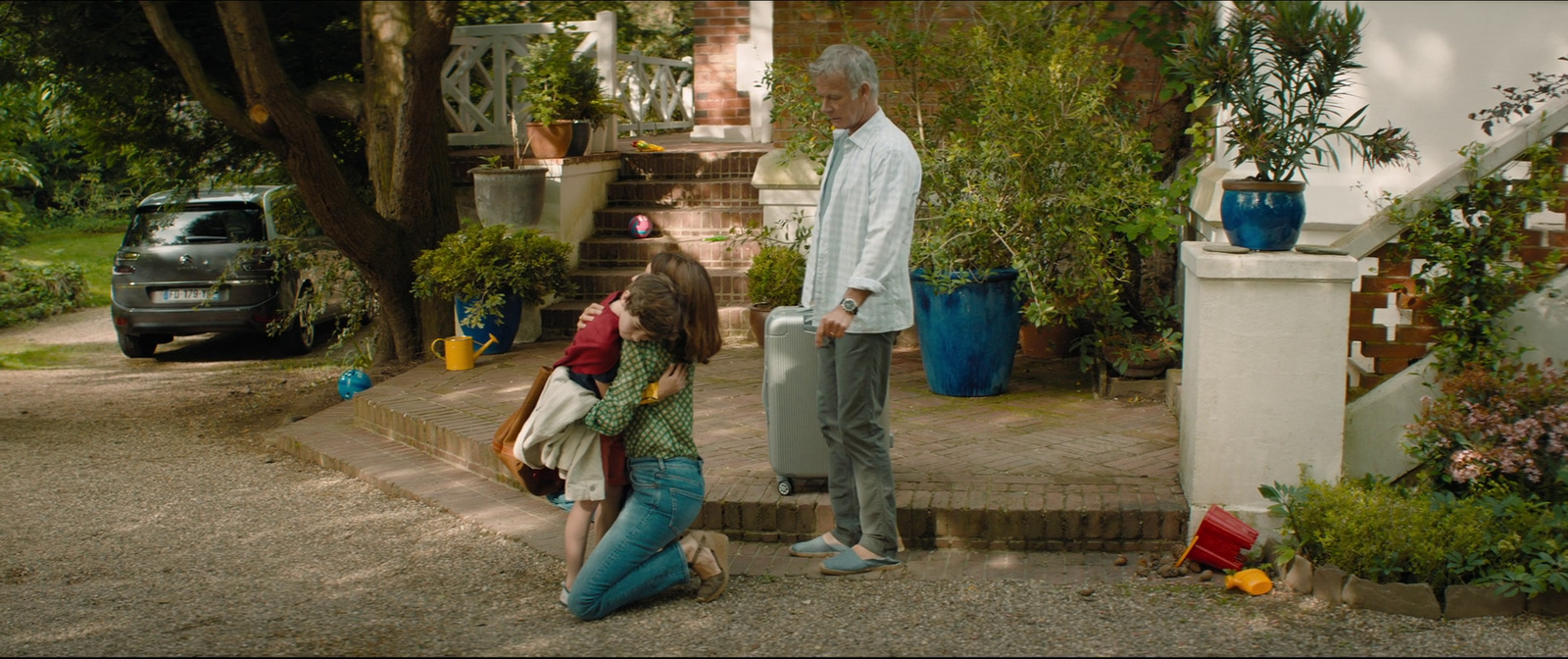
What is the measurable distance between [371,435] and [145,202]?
Answer: 5.54 m

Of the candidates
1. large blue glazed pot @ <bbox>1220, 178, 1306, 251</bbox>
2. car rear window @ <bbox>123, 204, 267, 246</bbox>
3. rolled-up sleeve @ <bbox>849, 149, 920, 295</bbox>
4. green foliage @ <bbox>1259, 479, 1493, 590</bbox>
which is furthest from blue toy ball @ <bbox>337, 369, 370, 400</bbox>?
green foliage @ <bbox>1259, 479, 1493, 590</bbox>

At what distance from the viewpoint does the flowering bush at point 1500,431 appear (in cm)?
411

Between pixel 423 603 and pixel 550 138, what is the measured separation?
5372 millimetres

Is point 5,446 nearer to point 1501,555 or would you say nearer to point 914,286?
point 914,286

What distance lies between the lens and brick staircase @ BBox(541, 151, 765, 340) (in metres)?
8.79

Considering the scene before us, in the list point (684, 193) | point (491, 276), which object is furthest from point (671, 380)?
point (684, 193)

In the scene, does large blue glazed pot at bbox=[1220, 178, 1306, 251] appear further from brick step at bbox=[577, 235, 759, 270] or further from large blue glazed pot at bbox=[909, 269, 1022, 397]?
brick step at bbox=[577, 235, 759, 270]

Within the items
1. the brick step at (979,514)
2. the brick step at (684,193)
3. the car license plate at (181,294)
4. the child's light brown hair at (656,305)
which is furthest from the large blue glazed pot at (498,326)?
the child's light brown hair at (656,305)

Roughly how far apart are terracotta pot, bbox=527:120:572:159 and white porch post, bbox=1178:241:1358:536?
5.67 meters

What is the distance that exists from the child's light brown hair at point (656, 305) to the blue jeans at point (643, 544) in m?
0.42

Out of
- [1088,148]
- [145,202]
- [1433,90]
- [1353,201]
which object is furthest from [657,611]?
[145,202]

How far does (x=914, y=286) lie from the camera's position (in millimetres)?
6508

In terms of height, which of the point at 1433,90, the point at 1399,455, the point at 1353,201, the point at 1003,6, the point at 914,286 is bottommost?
the point at 1399,455

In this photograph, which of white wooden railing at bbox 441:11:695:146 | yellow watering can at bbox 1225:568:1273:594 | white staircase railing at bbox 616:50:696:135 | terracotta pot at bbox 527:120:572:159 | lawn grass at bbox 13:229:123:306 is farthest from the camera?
lawn grass at bbox 13:229:123:306
